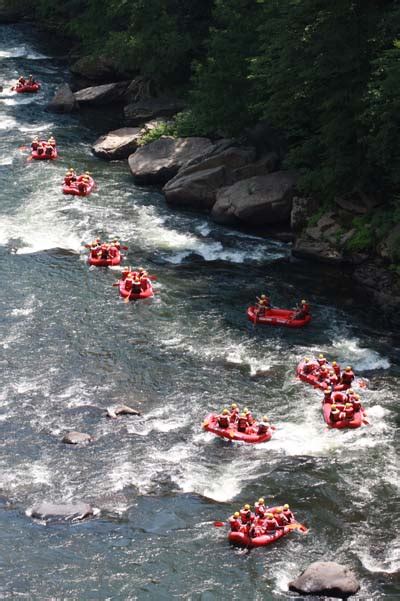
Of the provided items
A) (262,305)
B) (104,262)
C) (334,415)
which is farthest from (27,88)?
(334,415)

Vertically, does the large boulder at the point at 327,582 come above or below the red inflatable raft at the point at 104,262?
below

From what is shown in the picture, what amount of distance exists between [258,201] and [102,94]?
19573 millimetres

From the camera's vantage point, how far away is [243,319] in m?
36.2

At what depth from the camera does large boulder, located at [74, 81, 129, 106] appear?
191ft

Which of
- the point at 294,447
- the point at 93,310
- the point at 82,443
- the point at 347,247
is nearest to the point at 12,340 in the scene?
the point at 93,310

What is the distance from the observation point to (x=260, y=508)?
2577cm

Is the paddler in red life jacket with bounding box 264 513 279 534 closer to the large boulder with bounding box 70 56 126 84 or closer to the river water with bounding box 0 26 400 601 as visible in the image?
the river water with bounding box 0 26 400 601

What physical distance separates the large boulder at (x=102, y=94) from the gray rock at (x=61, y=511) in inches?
1409

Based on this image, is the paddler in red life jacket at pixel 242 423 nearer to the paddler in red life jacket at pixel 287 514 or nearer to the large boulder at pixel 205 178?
the paddler in red life jacket at pixel 287 514

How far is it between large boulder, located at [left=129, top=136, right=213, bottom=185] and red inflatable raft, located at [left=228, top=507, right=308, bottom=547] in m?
24.3

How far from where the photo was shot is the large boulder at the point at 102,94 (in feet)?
191

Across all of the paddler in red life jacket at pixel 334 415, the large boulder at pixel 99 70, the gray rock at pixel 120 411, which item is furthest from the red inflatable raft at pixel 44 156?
the paddler in red life jacket at pixel 334 415

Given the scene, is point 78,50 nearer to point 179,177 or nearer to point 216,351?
point 179,177

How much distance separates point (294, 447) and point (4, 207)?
20726 millimetres
